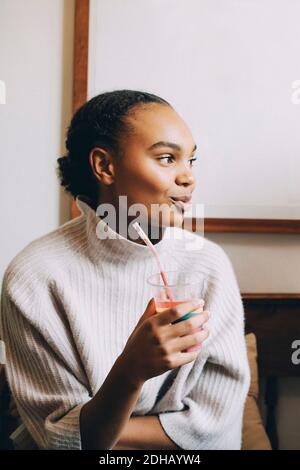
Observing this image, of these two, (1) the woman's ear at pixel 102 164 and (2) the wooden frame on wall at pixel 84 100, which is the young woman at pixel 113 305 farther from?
(2) the wooden frame on wall at pixel 84 100

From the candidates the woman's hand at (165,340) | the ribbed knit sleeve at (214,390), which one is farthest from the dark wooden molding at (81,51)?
the woman's hand at (165,340)

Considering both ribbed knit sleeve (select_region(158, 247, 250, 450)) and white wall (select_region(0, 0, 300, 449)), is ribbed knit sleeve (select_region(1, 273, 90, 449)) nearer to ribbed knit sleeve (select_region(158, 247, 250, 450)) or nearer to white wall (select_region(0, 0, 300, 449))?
ribbed knit sleeve (select_region(158, 247, 250, 450))

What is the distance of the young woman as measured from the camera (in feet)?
2.25

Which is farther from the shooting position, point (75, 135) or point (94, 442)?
point (75, 135)

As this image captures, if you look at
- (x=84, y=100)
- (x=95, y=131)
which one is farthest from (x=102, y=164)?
(x=84, y=100)

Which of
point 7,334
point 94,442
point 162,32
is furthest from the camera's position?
point 162,32

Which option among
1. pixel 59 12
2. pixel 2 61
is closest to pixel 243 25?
pixel 59 12

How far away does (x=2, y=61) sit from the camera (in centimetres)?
118

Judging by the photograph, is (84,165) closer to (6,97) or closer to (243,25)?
(6,97)

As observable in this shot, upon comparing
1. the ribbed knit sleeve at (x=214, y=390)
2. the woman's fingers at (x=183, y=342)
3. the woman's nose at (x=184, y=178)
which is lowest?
the ribbed knit sleeve at (x=214, y=390)

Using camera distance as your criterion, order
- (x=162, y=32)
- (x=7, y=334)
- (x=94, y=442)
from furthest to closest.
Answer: (x=162, y=32) < (x=7, y=334) < (x=94, y=442)

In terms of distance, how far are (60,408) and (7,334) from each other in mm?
145

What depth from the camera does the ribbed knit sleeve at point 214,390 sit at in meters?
0.72

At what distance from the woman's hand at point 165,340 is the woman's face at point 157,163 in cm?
21
